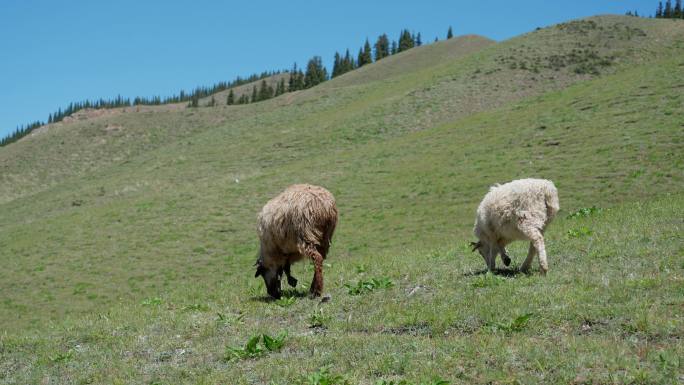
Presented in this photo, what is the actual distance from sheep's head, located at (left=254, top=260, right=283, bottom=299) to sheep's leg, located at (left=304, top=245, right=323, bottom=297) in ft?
4.04

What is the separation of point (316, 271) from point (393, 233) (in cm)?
1399

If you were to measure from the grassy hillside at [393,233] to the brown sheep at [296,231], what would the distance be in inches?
34.4

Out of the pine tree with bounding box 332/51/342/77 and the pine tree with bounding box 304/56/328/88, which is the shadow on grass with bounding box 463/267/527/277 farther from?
the pine tree with bounding box 332/51/342/77

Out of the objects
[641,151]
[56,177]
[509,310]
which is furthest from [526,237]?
[56,177]

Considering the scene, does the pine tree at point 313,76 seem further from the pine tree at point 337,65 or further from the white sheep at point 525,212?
the white sheep at point 525,212

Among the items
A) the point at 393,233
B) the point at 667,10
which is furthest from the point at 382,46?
the point at 393,233

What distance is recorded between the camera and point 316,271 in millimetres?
12305

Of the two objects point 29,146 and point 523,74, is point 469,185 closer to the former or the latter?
point 523,74

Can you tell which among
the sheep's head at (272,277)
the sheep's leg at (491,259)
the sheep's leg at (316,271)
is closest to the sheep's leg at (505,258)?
the sheep's leg at (491,259)

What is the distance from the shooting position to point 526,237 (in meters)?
11.3

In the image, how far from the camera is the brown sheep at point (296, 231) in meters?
12.4

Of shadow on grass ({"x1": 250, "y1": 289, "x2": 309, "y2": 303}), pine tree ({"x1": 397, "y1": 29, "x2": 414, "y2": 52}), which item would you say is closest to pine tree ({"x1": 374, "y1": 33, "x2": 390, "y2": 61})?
pine tree ({"x1": 397, "y1": 29, "x2": 414, "y2": 52})

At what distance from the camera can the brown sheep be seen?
1241 centimetres

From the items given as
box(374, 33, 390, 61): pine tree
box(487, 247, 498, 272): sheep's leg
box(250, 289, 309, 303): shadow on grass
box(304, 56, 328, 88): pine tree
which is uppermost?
box(374, 33, 390, 61): pine tree
